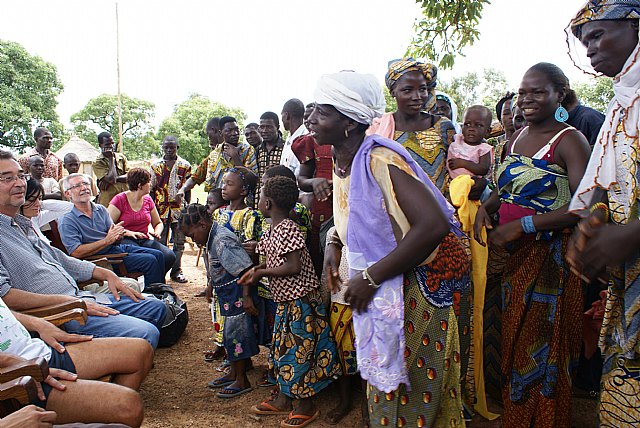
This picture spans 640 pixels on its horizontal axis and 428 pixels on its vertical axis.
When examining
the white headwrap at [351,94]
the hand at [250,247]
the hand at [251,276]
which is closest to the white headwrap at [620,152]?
the white headwrap at [351,94]

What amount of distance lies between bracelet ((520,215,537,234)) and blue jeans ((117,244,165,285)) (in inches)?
167

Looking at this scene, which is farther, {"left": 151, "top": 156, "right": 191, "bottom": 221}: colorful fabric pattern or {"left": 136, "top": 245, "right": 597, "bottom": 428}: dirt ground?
{"left": 151, "top": 156, "right": 191, "bottom": 221}: colorful fabric pattern

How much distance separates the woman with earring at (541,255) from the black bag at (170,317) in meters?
3.21

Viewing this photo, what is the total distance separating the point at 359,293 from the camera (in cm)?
167

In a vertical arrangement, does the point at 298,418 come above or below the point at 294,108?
below

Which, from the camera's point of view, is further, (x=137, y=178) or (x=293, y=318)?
(x=137, y=178)

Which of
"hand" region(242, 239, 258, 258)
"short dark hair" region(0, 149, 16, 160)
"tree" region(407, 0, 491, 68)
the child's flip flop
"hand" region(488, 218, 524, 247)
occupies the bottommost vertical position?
the child's flip flop

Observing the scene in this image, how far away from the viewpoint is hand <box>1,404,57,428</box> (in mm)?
1710

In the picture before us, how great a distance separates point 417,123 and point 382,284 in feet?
5.16

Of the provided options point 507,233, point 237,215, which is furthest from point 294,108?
point 507,233

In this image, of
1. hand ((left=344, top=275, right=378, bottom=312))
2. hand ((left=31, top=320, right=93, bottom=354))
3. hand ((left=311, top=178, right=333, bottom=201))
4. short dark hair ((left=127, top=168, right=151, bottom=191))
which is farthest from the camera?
short dark hair ((left=127, top=168, right=151, bottom=191))

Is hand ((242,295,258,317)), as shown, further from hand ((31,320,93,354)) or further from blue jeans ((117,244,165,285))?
blue jeans ((117,244,165,285))

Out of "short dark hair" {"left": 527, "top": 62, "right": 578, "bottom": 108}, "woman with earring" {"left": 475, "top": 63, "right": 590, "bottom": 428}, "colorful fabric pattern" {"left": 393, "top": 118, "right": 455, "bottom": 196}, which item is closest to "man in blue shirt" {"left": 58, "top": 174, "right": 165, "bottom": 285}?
"colorful fabric pattern" {"left": 393, "top": 118, "right": 455, "bottom": 196}

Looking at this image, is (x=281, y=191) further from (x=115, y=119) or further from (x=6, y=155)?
(x=115, y=119)
